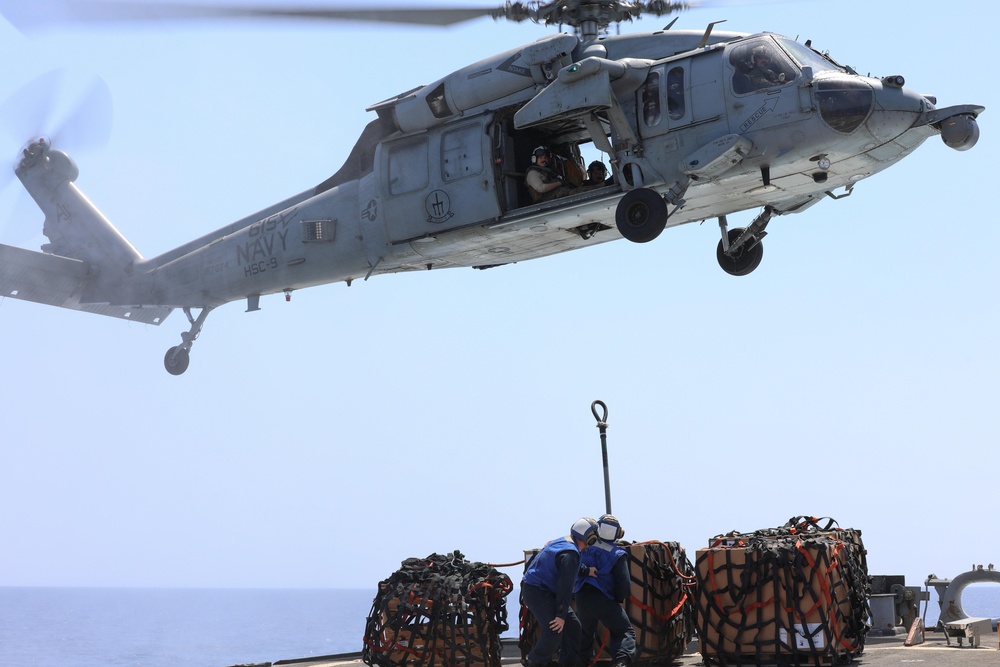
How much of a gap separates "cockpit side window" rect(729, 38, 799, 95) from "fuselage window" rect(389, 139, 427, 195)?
444cm

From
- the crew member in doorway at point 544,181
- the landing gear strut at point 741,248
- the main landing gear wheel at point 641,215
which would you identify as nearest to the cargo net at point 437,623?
the main landing gear wheel at point 641,215

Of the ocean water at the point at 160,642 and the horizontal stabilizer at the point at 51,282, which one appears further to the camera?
the ocean water at the point at 160,642

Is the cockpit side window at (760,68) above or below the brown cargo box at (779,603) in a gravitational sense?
above

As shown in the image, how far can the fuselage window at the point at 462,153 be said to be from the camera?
1566 centimetres

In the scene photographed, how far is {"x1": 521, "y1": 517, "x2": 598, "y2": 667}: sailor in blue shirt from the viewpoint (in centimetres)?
880

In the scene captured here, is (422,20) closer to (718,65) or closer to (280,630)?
(718,65)

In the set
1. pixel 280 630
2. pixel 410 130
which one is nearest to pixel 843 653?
pixel 410 130

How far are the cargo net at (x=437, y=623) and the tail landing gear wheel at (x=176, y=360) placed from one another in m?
11.8

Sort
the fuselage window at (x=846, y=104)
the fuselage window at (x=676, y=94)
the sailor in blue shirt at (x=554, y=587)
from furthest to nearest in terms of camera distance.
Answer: the fuselage window at (x=676, y=94) < the fuselage window at (x=846, y=104) < the sailor in blue shirt at (x=554, y=587)

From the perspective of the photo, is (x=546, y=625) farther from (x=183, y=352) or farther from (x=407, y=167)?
(x=183, y=352)

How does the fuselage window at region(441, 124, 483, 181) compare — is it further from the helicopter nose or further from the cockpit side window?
the helicopter nose

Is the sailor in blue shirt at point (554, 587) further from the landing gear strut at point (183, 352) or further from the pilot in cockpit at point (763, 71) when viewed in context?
the landing gear strut at point (183, 352)

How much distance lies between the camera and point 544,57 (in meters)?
15.2

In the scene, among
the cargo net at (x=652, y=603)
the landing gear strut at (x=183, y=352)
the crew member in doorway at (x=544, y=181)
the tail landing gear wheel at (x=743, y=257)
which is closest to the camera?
the cargo net at (x=652, y=603)
